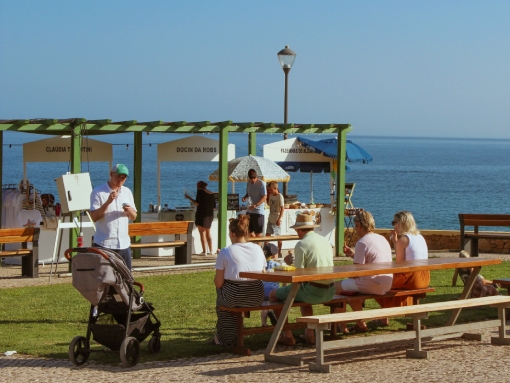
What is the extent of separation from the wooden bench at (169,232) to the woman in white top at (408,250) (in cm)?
652

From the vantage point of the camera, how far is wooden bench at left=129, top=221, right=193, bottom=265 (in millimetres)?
15703

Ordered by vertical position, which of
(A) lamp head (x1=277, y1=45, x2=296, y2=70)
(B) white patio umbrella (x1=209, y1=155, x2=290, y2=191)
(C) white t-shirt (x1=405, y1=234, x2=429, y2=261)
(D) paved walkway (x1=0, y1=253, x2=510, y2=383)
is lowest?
(D) paved walkway (x1=0, y1=253, x2=510, y2=383)

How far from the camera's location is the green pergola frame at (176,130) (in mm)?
15094

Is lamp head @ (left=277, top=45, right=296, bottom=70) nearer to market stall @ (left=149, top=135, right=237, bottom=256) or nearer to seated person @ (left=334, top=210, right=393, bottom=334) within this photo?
market stall @ (left=149, top=135, right=237, bottom=256)

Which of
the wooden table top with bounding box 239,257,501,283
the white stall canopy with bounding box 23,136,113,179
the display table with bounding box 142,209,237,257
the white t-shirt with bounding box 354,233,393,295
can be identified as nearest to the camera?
the wooden table top with bounding box 239,257,501,283

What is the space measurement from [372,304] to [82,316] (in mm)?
3377

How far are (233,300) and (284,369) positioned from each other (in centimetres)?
92

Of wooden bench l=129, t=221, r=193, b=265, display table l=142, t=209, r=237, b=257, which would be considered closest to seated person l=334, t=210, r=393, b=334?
wooden bench l=129, t=221, r=193, b=265

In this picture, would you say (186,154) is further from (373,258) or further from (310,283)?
(310,283)

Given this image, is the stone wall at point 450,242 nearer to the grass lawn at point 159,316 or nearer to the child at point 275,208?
the child at point 275,208

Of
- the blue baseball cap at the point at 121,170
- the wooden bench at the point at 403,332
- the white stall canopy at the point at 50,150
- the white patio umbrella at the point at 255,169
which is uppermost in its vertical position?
the white stall canopy at the point at 50,150

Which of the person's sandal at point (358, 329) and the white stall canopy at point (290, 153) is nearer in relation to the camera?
the person's sandal at point (358, 329)

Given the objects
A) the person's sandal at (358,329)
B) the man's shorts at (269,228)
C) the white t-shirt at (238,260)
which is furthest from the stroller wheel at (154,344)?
the man's shorts at (269,228)

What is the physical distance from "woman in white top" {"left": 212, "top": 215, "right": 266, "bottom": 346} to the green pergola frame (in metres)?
6.86
